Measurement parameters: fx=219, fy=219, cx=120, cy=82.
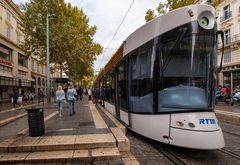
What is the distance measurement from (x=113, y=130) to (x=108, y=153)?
1.54 metres

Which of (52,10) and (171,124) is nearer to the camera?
(171,124)

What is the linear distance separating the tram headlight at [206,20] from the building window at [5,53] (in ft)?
85.2

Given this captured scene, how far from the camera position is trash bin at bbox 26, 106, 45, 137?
6078mm

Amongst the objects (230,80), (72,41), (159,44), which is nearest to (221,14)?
(230,80)

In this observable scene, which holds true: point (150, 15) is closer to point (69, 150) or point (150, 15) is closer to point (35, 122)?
point (35, 122)

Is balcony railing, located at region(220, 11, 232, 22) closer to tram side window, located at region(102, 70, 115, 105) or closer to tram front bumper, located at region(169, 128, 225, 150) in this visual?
tram side window, located at region(102, 70, 115, 105)

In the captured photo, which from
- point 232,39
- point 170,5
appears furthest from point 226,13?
point 170,5

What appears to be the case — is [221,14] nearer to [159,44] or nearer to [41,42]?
[41,42]

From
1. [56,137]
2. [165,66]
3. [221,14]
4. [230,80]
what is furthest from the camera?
[221,14]

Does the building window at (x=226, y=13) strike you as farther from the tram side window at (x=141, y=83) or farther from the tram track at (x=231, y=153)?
the tram track at (x=231, y=153)

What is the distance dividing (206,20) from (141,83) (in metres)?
2.28

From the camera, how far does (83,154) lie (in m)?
4.84

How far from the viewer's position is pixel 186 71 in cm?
523

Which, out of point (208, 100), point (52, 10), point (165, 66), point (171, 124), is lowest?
point (171, 124)
